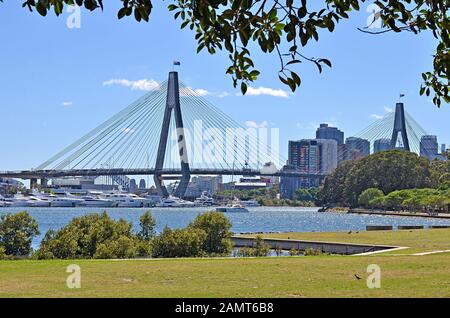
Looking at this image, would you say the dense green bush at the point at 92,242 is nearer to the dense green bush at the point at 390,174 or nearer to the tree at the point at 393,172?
the dense green bush at the point at 390,174

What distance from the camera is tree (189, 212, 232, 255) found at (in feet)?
94.5

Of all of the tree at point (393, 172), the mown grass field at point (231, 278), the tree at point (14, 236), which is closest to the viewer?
the mown grass field at point (231, 278)

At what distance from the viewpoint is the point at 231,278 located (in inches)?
504

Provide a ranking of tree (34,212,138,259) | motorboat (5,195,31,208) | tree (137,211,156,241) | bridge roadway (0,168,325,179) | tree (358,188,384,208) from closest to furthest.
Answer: tree (34,212,138,259), tree (137,211,156,241), bridge roadway (0,168,325,179), tree (358,188,384,208), motorboat (5,195,31,208)

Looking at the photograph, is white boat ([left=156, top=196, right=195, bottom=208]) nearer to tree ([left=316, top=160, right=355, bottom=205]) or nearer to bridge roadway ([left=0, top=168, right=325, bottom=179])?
tree ([left=316, top=160, right=355, bottom=205])

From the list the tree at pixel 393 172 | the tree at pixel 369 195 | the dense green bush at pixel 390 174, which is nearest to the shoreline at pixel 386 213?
the dense green bush at pixel 390 174

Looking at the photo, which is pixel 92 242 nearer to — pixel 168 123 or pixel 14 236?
pixel 14 236

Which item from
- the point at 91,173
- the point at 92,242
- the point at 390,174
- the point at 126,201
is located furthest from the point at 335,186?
Answer: the point at 92,242

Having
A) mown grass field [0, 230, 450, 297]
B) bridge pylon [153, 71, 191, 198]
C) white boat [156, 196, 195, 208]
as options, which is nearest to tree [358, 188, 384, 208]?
bridge pylon [153, 71, 191, 198]

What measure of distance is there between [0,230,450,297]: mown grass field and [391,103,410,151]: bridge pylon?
125 metres

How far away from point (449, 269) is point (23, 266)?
29.7 ft

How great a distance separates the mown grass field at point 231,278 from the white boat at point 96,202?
131027mm

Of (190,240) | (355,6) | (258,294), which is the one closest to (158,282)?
(258,294)

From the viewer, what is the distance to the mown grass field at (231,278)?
35.4 feet
